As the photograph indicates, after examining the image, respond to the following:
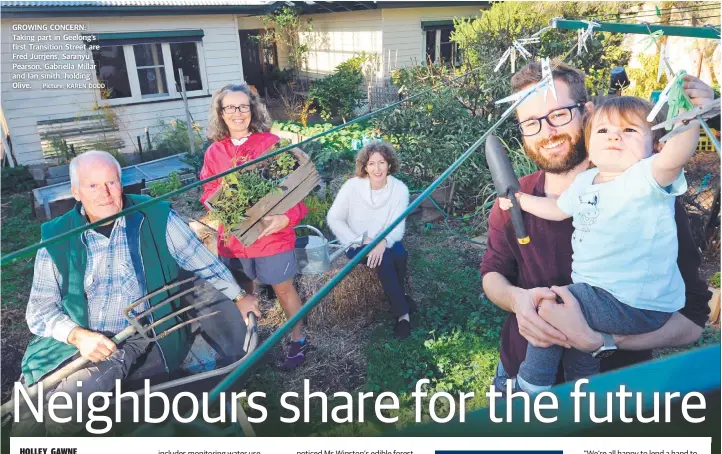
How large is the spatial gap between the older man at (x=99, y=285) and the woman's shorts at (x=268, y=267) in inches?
21.6

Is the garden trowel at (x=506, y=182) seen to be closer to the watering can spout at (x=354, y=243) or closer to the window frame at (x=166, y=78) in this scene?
the watering can spout at (x=354, y=243)

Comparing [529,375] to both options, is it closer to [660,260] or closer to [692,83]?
[660,260]

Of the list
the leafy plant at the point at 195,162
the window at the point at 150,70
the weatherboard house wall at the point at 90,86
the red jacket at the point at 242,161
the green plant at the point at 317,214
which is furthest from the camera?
the window at the point at 150,70

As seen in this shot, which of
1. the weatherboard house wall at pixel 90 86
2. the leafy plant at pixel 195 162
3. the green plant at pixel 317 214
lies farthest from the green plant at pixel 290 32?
the green plant at pixel 317 214

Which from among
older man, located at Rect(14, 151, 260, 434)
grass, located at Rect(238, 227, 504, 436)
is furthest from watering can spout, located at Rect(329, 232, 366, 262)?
A: older man, located at Rect(14, 151, 260, 434)

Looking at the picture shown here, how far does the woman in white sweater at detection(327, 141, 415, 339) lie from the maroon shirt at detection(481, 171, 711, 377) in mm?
1523

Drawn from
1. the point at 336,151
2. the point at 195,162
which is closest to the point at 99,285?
the point at 336,151

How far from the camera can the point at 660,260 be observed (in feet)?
4.03

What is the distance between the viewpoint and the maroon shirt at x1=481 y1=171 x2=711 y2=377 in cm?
129

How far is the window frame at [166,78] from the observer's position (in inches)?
322

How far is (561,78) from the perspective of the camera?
4.89 ft

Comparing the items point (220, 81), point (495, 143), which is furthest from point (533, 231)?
point (220, 81)

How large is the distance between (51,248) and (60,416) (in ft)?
2.11

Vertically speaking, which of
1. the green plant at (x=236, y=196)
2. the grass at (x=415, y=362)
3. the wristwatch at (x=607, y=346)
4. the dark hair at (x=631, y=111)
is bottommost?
the grass at (x=415, y=362)
